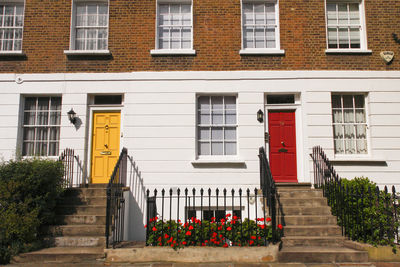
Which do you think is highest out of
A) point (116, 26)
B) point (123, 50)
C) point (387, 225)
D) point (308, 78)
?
point (116, 26)

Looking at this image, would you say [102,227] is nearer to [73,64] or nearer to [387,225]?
[73,64]

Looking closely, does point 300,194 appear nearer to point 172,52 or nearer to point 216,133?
point 216,133

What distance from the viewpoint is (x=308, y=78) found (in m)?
8.73

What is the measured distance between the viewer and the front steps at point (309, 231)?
5.78 meters

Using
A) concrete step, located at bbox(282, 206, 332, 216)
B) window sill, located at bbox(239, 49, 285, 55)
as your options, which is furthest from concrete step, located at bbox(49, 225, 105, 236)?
window sill, located at bbox(239, 49, 285, 55)

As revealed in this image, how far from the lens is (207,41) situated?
891 centimetres

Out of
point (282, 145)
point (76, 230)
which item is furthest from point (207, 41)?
point (76, 230)

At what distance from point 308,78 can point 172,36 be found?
13.9 ft

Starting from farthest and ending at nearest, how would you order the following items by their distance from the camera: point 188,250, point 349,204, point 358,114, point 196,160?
1. point 358,114
2. point 196,160
3. point 349,204
4. point 188,250

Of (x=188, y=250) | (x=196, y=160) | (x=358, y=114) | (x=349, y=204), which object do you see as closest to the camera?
(x=188, y=250)

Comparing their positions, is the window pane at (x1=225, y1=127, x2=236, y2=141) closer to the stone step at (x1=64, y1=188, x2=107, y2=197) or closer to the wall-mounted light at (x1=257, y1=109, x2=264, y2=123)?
the wall-mounted light at (x1=257, y1=109, x2=264, y2=123)

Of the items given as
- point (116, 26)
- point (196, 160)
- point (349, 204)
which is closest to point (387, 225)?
point (349, 204)

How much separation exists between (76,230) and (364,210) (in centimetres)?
619

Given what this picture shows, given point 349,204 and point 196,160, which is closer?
point 349,204
